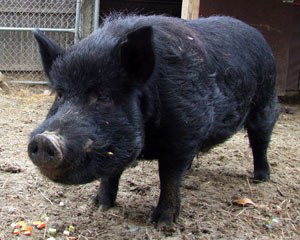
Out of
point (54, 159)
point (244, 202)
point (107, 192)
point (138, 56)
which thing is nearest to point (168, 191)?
point (107, 192)

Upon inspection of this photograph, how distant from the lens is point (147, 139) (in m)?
2.91

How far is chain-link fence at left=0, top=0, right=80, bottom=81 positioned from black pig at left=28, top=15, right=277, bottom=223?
4917mm

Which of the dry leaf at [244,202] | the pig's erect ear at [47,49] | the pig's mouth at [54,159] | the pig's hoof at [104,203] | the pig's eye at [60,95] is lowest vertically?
the dry leaf at [244,202]

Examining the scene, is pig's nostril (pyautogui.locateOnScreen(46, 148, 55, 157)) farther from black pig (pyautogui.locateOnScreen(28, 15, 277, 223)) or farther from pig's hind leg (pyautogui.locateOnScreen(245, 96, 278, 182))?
pig's hind leg (pyautogui.locateOnScreen(245, 96, 278, 182))

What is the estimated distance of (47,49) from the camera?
2717 mm

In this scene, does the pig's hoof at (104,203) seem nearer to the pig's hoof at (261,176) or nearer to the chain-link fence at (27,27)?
the pig's hoof at (261,176)

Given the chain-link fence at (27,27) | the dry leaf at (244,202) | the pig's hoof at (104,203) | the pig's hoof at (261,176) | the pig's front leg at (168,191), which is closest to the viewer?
the pig's front leg at (168,191)

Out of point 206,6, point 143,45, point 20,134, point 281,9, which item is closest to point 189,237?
point 143,45

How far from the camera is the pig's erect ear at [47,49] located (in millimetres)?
2688

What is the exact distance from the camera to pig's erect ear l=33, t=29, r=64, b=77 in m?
2.69

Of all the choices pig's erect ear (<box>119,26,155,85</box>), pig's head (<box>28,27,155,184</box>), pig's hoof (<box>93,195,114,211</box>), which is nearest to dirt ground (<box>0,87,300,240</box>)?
pig's hoof (<box>93,195,114,211</box>)

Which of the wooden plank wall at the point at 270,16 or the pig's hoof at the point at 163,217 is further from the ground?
the wooden plank wall at the point at 270,16

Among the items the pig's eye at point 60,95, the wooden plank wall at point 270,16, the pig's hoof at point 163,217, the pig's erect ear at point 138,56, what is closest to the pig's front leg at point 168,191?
the pig's hoof at point 163,217

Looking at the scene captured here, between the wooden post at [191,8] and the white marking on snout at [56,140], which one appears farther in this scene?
the wooden post at [191,8]
